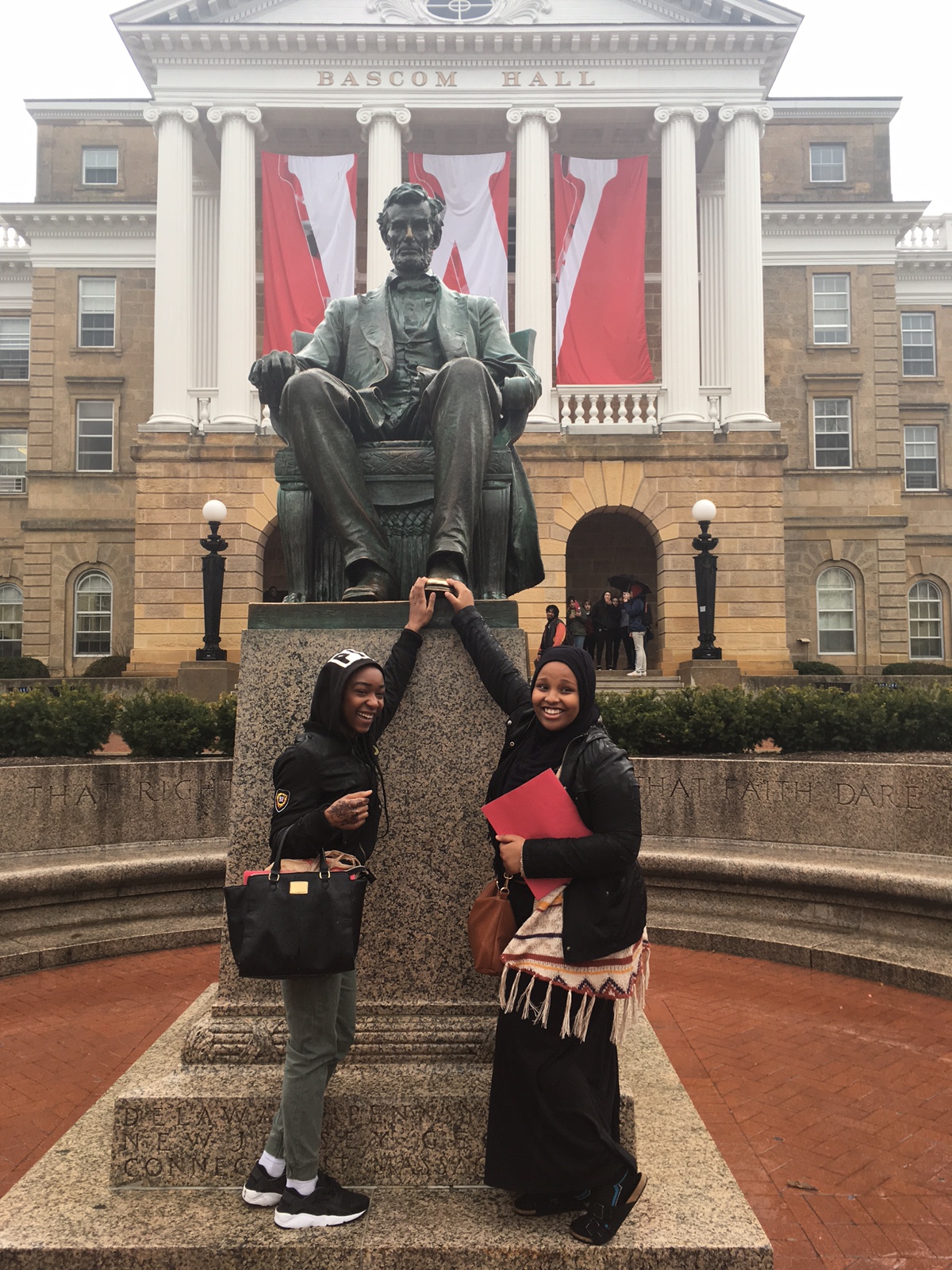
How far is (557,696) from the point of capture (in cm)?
281

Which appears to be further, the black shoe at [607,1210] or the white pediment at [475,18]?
the white pediment at [475,18]

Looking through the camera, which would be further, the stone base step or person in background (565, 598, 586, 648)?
person in background (565, 598, 586, 648)

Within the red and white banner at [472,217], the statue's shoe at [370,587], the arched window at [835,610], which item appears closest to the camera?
the statue's shoe at [370,587]

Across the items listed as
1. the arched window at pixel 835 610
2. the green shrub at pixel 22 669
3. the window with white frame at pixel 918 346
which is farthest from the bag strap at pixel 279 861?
the window with white frame at pixel 918 346

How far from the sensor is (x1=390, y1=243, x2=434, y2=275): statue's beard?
183 inches

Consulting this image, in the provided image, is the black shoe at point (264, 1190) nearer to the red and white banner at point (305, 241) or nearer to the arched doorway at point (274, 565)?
the red and white banner at point (305, 241)

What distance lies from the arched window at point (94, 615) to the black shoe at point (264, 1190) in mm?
31101

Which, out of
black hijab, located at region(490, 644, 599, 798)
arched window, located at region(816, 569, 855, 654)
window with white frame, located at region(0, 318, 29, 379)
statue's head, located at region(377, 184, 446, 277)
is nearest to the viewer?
black hijab, located at region(490, 644, 599, 798)

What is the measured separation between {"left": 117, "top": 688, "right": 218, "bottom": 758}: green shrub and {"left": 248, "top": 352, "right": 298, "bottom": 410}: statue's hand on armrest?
17.1ft

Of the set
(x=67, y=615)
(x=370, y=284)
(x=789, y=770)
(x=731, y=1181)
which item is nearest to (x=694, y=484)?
(x=370, y=284)

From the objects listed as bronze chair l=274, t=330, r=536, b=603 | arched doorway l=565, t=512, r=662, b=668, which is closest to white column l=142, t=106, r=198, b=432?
arched doorway l=565, t=512, r=662, b=668

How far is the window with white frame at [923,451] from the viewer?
3594 centimetres

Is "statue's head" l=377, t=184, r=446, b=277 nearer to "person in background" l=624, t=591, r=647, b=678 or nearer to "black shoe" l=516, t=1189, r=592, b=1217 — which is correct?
"black shoe" l=516, t=1189, r=592, b=1217

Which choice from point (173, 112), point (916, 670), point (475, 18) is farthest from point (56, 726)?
point (475, 18)
